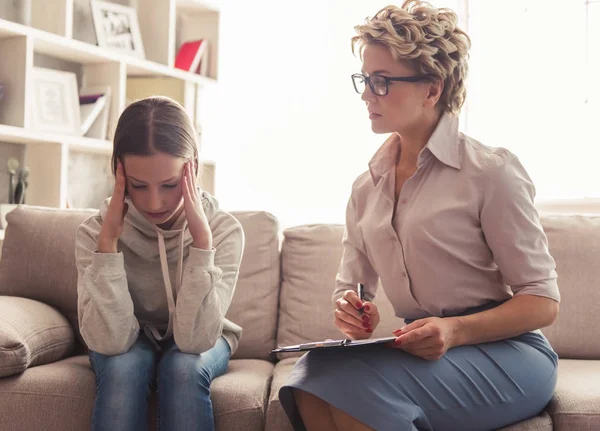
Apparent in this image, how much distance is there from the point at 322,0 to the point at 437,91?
245cm

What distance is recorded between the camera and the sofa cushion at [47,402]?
5.86ft

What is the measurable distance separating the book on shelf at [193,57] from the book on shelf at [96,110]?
0.57 metres

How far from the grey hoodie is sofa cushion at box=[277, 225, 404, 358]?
0.25 m

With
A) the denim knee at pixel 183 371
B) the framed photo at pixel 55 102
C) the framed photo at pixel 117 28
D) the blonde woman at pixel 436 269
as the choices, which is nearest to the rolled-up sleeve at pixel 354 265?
the blonde woman at pixel 436 269

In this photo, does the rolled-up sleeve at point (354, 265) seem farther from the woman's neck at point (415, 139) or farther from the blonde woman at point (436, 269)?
the woman's neck at point (415, 139)

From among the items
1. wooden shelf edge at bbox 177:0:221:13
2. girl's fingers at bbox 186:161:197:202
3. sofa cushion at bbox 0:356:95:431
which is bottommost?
sofa cushion at bbox 0:356:95:431

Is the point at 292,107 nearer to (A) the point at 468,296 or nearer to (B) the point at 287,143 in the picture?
(B) the point at 287,143

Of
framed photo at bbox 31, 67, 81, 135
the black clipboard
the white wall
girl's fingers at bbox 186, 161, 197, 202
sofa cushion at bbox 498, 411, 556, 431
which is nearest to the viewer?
the black clipboard

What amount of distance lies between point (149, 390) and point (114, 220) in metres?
0.41

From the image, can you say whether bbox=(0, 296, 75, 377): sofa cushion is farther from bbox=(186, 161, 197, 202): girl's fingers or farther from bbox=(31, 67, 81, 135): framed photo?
bbox=(31, 67, 81, 135): framed photo

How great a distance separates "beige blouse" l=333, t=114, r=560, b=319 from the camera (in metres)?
1.63

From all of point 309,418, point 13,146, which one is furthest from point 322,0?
point 309,418

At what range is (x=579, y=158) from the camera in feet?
11.5

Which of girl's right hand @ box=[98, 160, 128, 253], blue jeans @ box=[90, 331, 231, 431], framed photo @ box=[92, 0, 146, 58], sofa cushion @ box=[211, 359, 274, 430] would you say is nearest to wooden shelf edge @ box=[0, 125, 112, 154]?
framed photo @ box=[92, 0, 146, 58]
